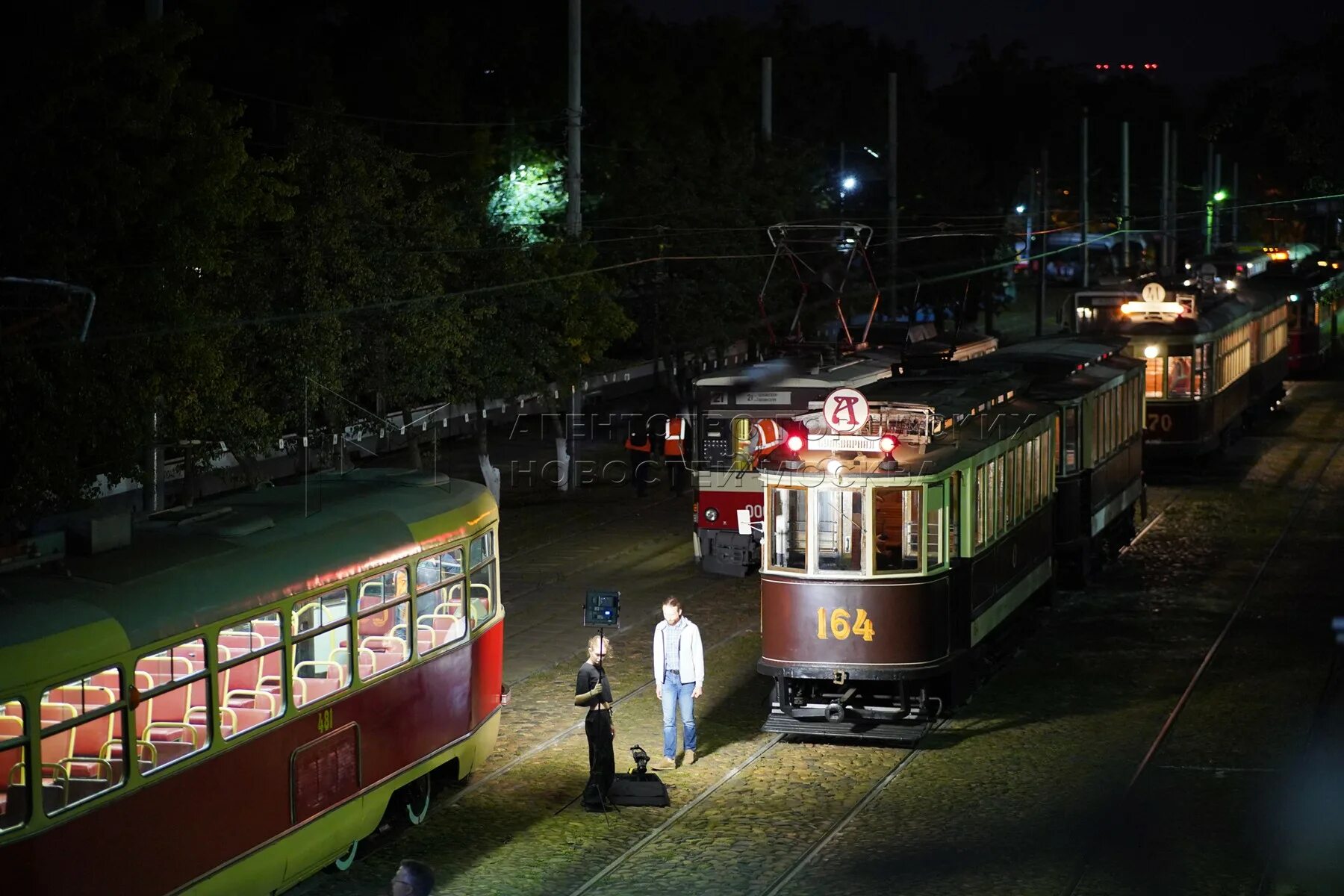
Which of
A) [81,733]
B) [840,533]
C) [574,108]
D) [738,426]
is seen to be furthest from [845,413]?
[574,108]

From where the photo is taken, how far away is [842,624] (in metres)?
16.5

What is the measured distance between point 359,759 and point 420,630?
1.21 m

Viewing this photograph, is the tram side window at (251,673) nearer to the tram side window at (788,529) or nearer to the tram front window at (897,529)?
the tram side window at (788,529)

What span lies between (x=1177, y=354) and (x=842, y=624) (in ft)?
64.4

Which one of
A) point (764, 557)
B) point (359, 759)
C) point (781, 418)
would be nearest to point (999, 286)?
point (781, 418)

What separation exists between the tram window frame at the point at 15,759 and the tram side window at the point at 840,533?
8204mm

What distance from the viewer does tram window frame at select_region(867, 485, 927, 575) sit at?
1641cm

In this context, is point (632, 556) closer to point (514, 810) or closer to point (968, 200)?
point (514, 810)

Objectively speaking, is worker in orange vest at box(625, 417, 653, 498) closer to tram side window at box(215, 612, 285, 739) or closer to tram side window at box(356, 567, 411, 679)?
tram side window at box(356, 567, 411, 679)

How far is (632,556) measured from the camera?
2644 centimetres

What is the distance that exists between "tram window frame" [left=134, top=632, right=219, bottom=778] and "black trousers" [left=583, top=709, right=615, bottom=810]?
392 cm

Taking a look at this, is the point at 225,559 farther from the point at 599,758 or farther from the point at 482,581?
the point at 599,758

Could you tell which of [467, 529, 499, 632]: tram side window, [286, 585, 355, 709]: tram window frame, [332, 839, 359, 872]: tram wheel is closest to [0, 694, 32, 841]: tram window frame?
[286, 585, 355, 709]: tram window frame

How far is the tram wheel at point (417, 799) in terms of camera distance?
13.9 m
